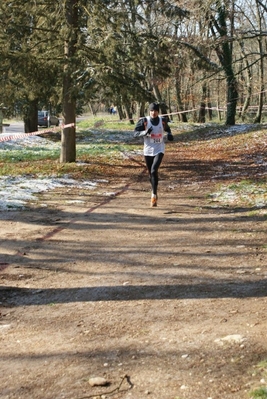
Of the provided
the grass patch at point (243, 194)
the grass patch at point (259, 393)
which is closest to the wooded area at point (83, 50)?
the grass patch at point (243, 194)

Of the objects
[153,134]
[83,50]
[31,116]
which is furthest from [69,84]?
[31,116]

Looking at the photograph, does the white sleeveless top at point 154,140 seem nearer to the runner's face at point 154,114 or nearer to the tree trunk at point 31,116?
the runner's face at point 154,114

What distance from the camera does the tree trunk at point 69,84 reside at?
579 inches

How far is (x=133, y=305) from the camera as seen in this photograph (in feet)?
15.6

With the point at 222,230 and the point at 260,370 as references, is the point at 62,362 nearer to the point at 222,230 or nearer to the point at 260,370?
the point at 260,370

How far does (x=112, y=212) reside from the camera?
374 inches

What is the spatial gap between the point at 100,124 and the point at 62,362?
124 ft

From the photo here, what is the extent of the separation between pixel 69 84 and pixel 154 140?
21.1 feet

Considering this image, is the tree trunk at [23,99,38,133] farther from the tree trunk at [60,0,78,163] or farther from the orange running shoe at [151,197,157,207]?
the orange running shoe at [151,197,157,207]

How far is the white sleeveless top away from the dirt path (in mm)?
1423

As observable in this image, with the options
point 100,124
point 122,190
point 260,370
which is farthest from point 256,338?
point 100,124

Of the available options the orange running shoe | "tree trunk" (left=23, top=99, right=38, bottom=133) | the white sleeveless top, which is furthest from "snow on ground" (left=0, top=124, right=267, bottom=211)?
"tree trunk" (left=23, top=99, right=38, bottom=133)

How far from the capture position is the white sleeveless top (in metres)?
9.61

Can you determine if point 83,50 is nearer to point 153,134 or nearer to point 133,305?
point 153,134
